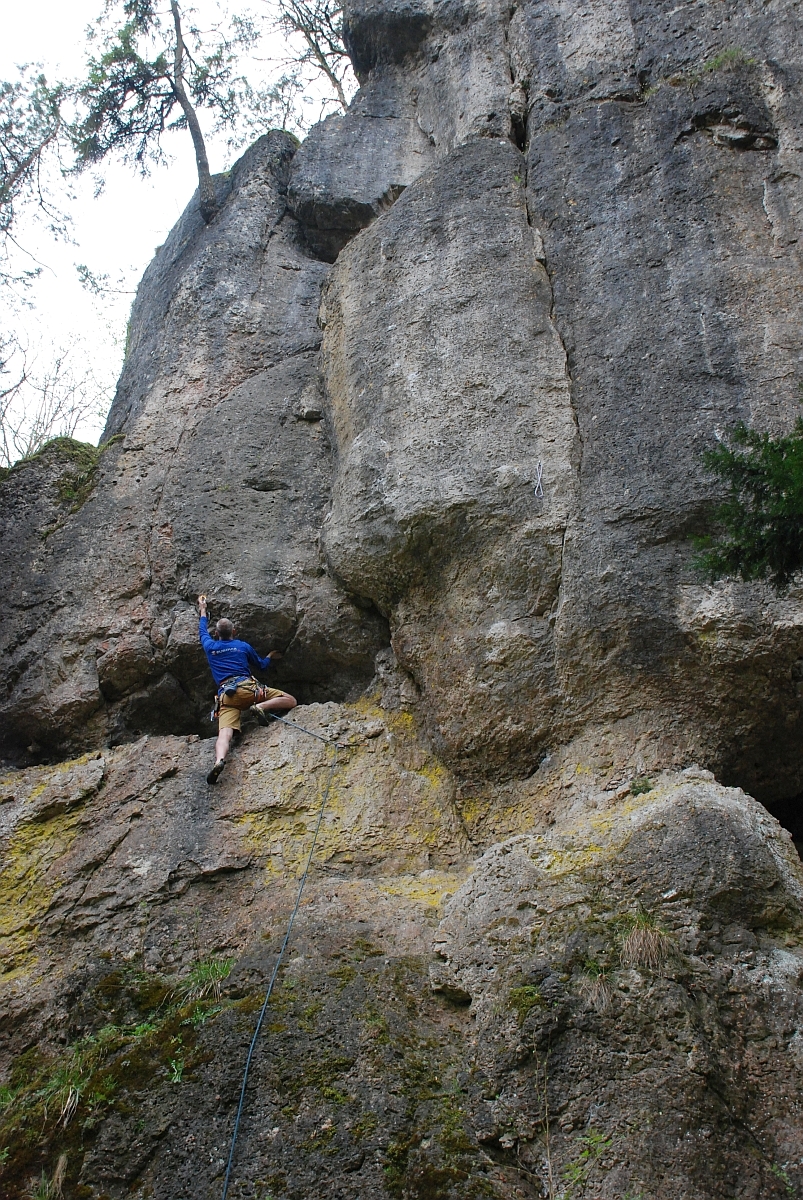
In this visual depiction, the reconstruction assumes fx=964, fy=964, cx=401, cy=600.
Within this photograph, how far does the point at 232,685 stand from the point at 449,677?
1.91 m

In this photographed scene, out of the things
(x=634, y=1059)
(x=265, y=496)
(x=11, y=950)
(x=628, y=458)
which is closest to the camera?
(x=634, y=1059)

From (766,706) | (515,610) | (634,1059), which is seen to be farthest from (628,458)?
(634,1059)

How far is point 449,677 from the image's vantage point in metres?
8.02

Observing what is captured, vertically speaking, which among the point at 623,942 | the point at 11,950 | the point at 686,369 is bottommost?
the point at 623,942

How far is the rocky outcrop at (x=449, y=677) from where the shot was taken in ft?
17.3

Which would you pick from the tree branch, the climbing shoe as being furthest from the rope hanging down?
the tree branch

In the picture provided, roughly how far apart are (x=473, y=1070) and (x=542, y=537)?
405 centimetres

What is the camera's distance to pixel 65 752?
8.84m

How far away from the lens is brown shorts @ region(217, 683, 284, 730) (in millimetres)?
8281

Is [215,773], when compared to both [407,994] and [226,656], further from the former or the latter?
[407,994]

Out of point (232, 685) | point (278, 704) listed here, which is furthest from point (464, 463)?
point (232, 685)

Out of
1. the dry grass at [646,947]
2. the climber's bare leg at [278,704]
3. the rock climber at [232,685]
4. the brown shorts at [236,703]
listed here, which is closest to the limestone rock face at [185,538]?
the rock climber at [232,685]

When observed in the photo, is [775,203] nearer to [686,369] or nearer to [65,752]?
[686,369]

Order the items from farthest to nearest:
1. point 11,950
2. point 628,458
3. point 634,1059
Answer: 1. point 628,458
2. point 11,950
3. point 634,1059
